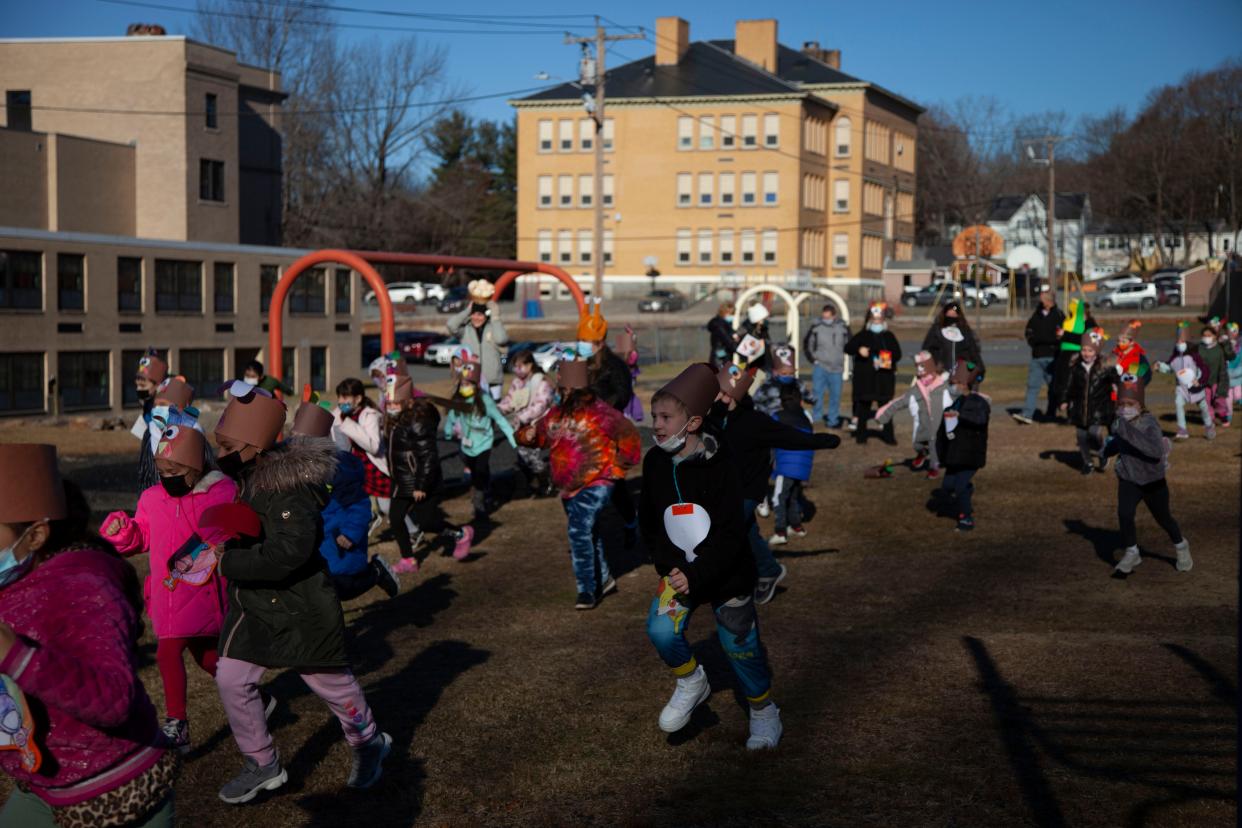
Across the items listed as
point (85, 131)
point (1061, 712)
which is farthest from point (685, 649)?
point (85, 131)

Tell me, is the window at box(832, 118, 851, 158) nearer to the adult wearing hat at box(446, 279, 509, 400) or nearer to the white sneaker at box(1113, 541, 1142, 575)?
the adult wearing hat at box(446, 279, 509, 400)

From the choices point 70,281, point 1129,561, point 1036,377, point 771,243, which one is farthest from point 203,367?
point 771,243

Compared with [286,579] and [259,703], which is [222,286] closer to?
[259,703]

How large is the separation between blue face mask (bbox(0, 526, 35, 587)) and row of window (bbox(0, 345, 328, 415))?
24.8m

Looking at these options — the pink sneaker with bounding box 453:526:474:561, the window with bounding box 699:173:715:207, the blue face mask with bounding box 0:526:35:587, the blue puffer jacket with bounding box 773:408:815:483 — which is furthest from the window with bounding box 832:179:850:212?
the blue face mask with bounding box 0:526:35:587

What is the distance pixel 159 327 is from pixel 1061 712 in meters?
30.7

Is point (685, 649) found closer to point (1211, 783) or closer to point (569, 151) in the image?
point (1211, 783)

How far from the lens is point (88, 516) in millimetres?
4070

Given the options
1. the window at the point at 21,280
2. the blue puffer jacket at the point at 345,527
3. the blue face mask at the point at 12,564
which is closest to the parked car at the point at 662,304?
the window at the point at 21,280

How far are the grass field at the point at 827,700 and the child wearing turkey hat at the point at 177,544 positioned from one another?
0.59 metres

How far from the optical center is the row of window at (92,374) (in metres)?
31.0

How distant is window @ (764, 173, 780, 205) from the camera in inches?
3388

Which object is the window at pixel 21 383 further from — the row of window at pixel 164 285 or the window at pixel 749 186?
the window at pixel 749 186

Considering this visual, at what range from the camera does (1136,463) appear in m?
10.9
